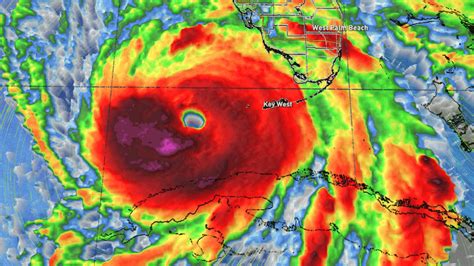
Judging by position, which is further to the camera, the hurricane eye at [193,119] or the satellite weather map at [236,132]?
the hurricane eye at [193,119]

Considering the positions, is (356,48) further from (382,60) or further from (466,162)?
(466,162)

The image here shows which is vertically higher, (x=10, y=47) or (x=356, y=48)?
(x=10, y=47)

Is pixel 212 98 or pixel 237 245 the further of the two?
pixel 212 98

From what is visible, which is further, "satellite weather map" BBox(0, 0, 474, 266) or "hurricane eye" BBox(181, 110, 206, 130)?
"hurricane eye" BBox(181, 110, 206, 130)

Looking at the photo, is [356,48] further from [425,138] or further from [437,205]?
[437,205]

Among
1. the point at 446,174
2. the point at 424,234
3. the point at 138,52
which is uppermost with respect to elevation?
the point at 138,52

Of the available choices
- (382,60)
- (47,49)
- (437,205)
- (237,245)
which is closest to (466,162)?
(437,205)
